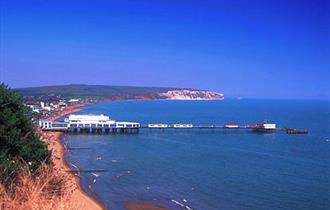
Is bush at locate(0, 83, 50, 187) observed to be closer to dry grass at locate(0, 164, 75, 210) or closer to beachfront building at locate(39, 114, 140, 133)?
dry grass at locate(0, 164, 75, 210)

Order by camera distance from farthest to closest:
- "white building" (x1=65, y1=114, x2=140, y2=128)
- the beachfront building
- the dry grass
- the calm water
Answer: "white building" (x1=65, y1=114, x2=140, y2=128) → the beachfront building → the calm water → the dry grass

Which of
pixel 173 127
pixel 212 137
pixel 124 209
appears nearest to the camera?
pixel 124 209

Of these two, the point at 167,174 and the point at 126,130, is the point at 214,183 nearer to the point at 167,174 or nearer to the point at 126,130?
the point at 167,174

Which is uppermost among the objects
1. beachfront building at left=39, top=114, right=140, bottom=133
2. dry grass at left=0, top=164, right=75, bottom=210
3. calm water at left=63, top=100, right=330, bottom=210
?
dry grass at left=0, top=164, right=75, bottom=210

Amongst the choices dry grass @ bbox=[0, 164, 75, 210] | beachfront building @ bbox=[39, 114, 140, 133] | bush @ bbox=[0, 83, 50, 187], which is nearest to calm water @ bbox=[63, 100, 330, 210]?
beachfront building @ bbox=[39, 114, 140, 133]

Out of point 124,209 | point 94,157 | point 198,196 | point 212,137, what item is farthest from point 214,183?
point 212,137

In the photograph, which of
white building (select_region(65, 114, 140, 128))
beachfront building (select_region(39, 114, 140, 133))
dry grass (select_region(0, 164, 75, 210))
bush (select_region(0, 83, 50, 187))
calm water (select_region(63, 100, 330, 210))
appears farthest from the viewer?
white building (select_region(65, 114, 140, 128))

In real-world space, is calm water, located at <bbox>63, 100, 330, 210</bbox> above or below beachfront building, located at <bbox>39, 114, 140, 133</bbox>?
below

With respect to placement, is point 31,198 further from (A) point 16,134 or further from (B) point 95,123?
(B) point 95,123

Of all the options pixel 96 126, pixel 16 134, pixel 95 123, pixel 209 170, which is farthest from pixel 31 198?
pixel 95 123

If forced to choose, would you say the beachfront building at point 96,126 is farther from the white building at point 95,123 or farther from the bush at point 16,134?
the bush at point 16,134

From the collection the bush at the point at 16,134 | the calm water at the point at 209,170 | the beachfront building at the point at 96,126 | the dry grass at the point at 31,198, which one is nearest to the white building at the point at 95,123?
the beachfront building at the point at 96,126
